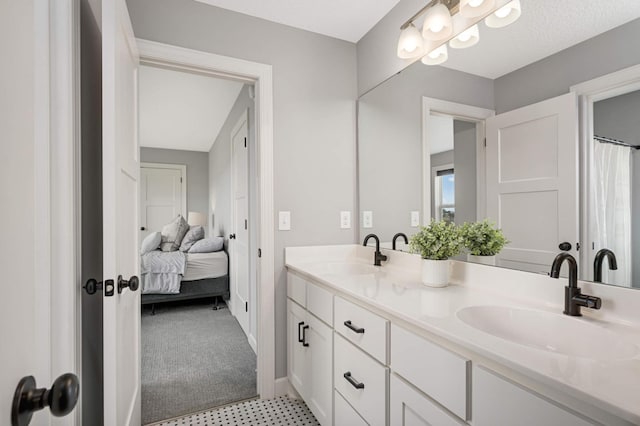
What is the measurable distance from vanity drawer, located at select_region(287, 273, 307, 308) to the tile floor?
607mm

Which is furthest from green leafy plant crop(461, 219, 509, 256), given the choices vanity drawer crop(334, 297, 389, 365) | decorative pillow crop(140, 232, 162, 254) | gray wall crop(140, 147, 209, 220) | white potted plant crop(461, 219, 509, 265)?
gray wall crop(140, 147, 209, 220)

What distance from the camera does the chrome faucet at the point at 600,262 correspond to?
1002 millimetres

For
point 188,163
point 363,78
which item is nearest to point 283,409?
point 363,78

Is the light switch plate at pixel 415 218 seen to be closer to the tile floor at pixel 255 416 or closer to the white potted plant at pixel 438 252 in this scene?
the white potted plant at pixel 438 252

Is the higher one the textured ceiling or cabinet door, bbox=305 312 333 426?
the textured ceiling

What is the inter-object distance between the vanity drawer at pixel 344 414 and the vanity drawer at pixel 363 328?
27 cm

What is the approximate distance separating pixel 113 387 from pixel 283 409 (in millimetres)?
1135

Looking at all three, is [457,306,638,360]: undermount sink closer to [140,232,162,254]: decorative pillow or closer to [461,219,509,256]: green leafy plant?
[461,219,509,256]: green leafy plant

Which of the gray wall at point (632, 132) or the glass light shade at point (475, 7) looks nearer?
the gray wall at point (632, 132)

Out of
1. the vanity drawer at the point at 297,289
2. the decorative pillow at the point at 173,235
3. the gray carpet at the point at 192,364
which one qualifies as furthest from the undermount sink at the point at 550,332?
the decorative pillow at the point at 173,235

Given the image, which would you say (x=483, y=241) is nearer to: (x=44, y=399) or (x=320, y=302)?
(x=320, y=302)

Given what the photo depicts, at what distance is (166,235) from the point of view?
15.3 ft

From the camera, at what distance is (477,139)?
146 centimetres

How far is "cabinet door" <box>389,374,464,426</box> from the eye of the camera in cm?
88
